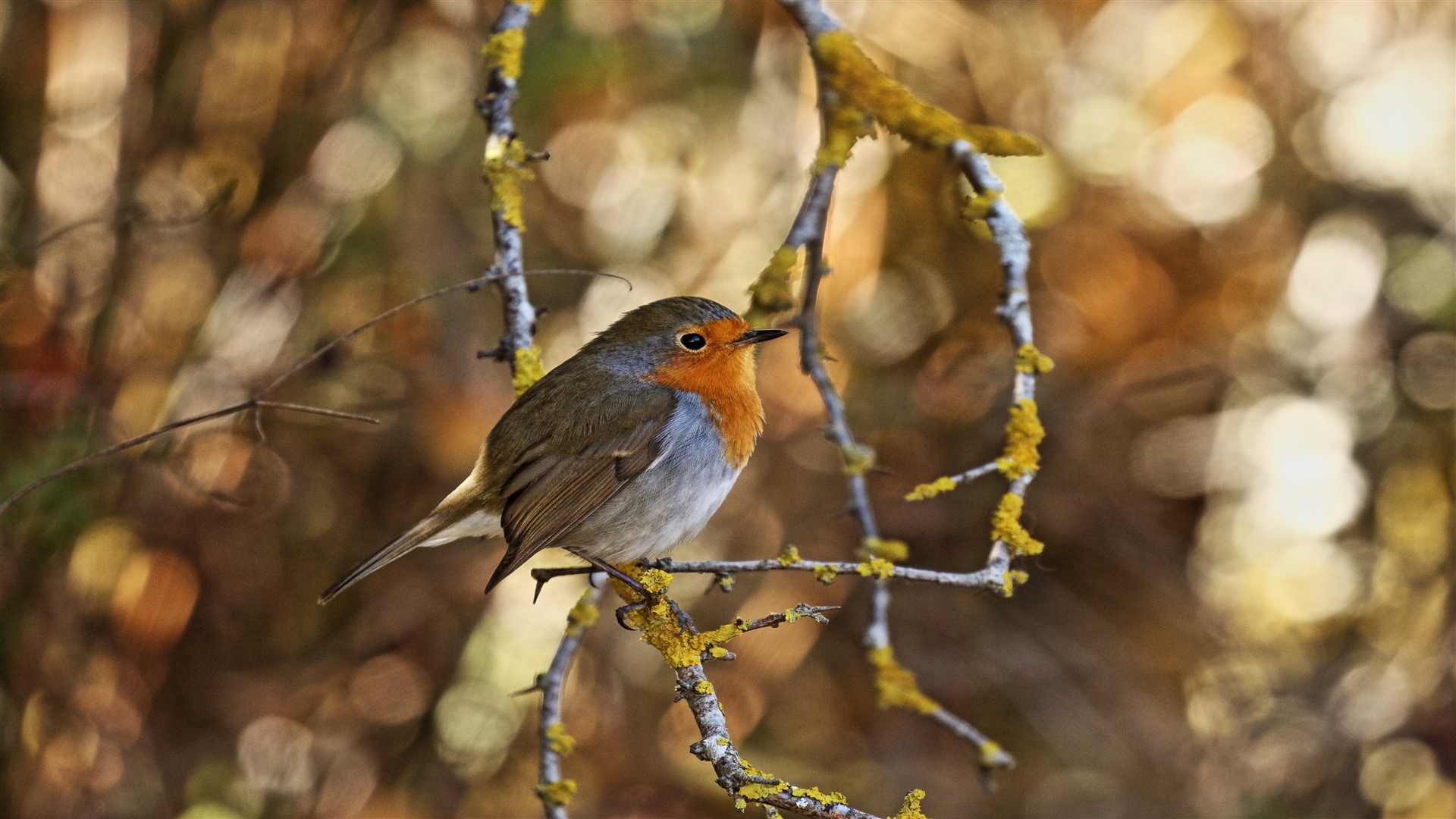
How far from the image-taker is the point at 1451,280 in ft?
14.9

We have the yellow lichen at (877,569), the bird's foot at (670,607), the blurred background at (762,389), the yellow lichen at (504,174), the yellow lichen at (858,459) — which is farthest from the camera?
the blurred background at (762,389)

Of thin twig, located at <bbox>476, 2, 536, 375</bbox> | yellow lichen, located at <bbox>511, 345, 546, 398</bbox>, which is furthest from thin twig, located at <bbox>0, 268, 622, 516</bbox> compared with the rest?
yellow lichen, located at <bbox>511, 345, 546, 398</bbox>

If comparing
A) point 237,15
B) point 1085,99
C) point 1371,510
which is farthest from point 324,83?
point 1371,510

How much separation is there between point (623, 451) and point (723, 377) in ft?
1.20

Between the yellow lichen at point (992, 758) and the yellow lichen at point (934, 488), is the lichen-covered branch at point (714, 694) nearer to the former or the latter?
the yellow lichen at point (934, 488)

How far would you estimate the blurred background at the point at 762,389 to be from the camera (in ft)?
13.8

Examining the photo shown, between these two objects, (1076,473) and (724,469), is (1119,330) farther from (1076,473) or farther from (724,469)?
(724,469)

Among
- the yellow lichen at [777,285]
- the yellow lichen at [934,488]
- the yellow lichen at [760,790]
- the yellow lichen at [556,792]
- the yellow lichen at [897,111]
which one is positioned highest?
the yellow lichen at [897,111]

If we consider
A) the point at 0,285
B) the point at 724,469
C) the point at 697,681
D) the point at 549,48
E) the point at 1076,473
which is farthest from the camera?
the point at 1076,473

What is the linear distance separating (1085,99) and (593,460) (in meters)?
3.05

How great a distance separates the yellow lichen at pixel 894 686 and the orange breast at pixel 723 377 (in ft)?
2.54

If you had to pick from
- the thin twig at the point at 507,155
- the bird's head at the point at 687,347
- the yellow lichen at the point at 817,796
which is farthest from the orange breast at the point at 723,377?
the yellow lichen at the point at 817,796

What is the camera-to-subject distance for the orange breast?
3.15m

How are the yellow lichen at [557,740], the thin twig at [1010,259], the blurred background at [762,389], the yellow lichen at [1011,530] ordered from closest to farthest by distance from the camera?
the yellow lichen at [1011,530] < the thin twig at [1010,259] < the yellow lichen at [557,740] < the blurred background at [762,389]
